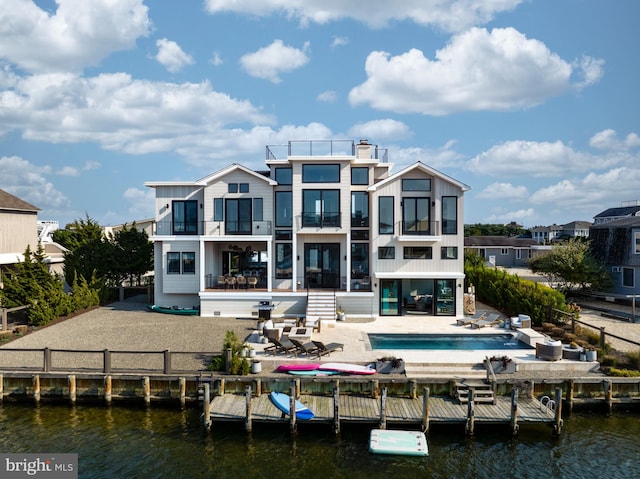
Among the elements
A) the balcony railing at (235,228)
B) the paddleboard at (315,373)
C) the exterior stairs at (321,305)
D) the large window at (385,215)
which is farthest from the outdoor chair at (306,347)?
the balcony railing at (235,228)

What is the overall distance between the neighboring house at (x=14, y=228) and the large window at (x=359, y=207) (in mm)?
19571

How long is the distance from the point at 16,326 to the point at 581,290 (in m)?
34.0

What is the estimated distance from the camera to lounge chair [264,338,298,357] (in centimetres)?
1834

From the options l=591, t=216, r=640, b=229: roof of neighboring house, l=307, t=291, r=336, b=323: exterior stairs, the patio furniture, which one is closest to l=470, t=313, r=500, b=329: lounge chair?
the patio furniture

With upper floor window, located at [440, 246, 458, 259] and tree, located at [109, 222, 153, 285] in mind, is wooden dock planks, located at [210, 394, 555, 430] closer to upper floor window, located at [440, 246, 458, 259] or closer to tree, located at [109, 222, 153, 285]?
upper floor window, located at [440, 246, 458, 259]

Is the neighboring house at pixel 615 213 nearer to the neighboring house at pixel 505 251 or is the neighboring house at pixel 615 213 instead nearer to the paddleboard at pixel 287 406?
the neighboring house at pixel 505 251

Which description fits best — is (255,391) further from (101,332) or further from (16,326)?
(16,326)

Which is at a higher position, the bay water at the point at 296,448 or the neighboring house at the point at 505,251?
the neighboring house at the point at 505,251

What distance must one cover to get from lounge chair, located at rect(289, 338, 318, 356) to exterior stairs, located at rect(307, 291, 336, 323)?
5.73 m

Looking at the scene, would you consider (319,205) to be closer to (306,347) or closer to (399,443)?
(306,347)

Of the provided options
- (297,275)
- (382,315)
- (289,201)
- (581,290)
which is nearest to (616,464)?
(382,315)

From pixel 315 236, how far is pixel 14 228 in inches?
784

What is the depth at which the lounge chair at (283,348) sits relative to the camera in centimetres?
1834
